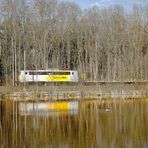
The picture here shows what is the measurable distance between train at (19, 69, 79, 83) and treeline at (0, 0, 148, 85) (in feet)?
6.24

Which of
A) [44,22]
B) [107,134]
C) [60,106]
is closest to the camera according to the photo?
[107,134]

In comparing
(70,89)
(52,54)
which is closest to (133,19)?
(52,54)

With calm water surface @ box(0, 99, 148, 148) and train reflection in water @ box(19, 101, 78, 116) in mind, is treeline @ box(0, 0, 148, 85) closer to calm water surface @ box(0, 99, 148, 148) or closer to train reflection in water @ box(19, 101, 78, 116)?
train reflection in water @ box(19, 101, 78, 116)

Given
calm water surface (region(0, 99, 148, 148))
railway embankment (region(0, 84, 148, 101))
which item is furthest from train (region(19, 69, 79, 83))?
calm water surface (region(0, 99, 148, 148))

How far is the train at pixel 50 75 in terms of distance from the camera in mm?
61713

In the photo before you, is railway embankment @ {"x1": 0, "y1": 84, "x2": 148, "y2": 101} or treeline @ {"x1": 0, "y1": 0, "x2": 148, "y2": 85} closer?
railway embankment @ {"x1": 0, "y1": 84, "x2": 148, "y2": 101}

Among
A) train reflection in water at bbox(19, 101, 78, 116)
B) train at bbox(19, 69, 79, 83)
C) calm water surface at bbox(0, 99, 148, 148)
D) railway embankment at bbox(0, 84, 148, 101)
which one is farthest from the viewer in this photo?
train at bbox(19, 69, 79, 83)

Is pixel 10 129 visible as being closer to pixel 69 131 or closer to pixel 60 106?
pixel 69 131

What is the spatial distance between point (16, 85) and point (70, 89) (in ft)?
28.2

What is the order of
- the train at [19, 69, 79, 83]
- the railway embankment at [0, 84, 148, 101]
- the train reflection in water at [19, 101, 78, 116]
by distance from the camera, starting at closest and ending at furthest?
the train reflection in water at [19, 101, 78, 116] → the railway embankment at [0, 84, 148, 101] → the train at [19, 69, 79, 83]

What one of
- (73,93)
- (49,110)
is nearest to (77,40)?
(73,93)

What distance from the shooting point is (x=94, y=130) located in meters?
24.2

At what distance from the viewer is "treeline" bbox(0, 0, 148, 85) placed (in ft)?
207

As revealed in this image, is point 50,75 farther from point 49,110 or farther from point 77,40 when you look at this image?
point 49,110
